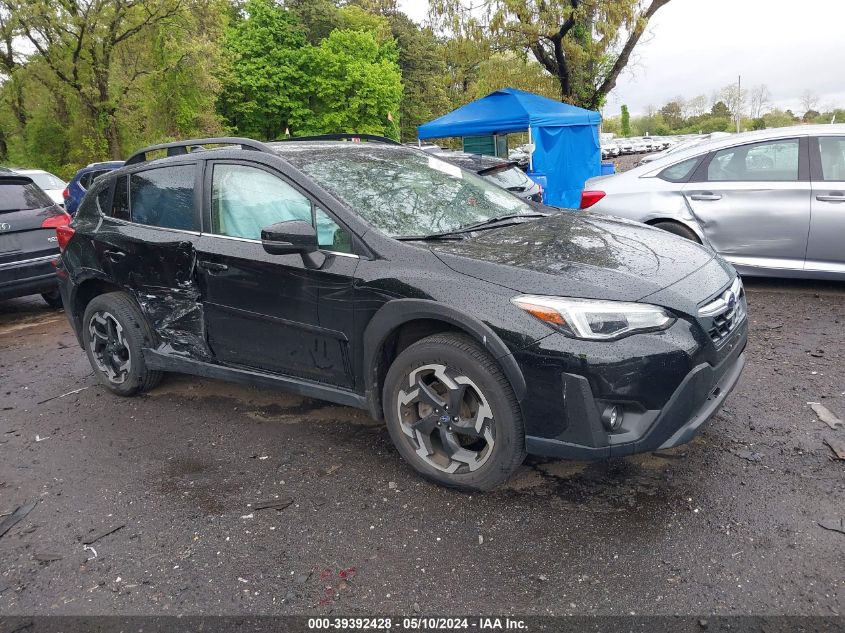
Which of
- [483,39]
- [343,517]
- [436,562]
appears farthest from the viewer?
[483,39]

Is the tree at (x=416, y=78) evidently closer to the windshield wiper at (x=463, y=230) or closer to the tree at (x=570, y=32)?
the tree at (x=570, y=32)

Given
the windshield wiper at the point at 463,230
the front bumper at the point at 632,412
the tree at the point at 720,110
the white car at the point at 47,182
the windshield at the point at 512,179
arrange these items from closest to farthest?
1. the front bumper at the point at 632,412
2. the windshield wiper at the point at 463,230
3. the windshield at the point at 512,179
4. the white car at the point at 47,182
5. the tree at the point at 720,110

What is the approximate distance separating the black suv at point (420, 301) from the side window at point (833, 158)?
10.2 ft

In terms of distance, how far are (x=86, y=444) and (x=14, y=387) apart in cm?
167

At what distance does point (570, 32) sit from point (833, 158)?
13747 millimetres

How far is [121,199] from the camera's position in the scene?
4.49m

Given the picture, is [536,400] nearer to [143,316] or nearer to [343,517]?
[343,517]

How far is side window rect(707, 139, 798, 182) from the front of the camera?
5930 mm

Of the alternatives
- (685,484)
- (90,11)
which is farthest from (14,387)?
(90,11)

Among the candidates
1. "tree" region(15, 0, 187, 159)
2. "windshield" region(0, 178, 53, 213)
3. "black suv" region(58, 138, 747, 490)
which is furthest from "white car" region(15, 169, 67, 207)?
"black suv" region(58, 138, 747, 490)

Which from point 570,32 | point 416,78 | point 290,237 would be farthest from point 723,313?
point 416,78

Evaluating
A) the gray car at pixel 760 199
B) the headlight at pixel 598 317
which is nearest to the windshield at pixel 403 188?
the headlight at pixel 598 317

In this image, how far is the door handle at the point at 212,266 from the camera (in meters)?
3.67

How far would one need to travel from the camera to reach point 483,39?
18328 mm
